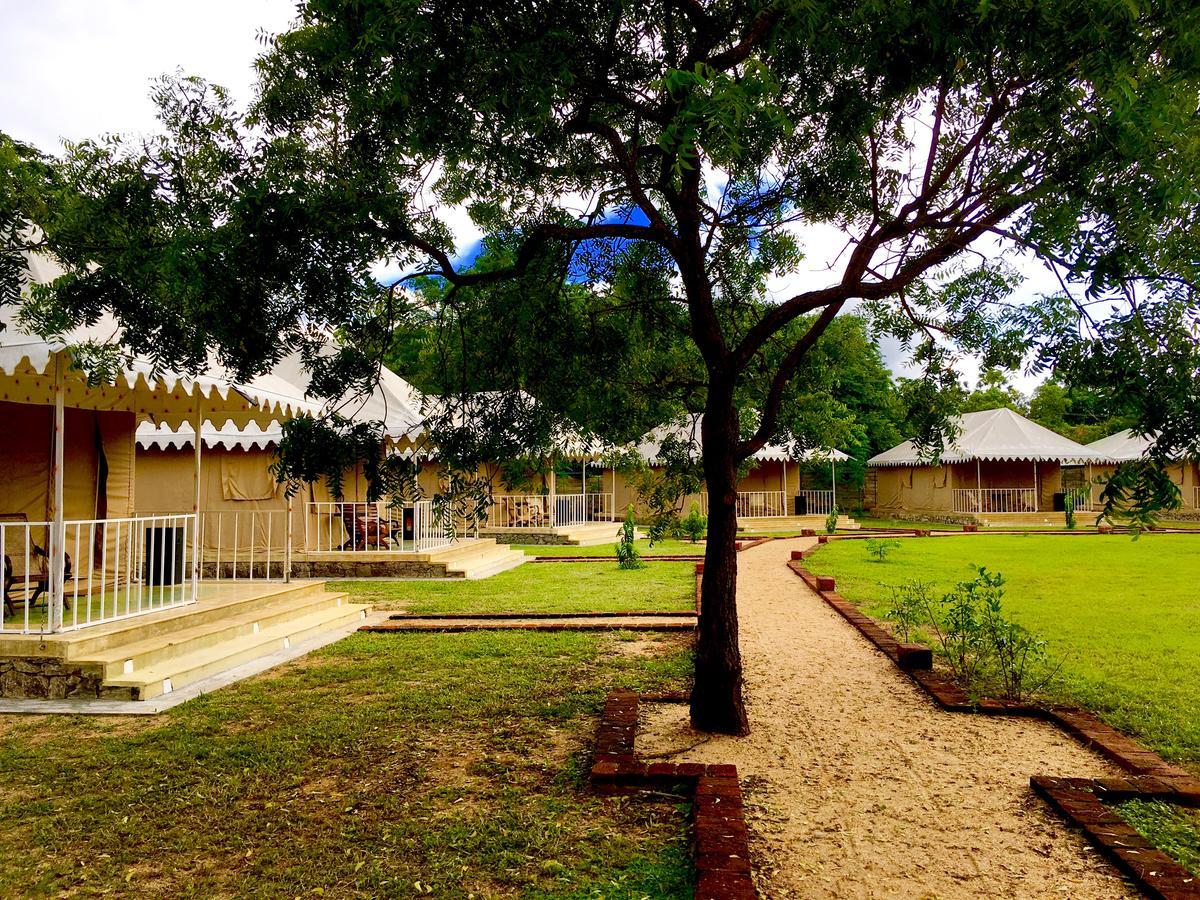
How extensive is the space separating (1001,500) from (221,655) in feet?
104

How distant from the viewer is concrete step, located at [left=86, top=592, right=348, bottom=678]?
22.5 ft

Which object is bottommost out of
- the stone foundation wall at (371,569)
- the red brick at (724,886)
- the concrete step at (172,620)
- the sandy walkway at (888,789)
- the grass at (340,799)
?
the sandy walkway at (888,789)

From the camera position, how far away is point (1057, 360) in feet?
13.1

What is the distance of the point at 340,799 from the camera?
4508 mm

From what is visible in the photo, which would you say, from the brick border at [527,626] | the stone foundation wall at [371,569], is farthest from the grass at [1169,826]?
the stone foundation wall at [371,569]

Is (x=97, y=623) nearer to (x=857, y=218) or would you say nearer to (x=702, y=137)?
(x=702, y=137)

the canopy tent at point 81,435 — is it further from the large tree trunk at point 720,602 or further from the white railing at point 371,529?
the large tree trunk at point 720,602

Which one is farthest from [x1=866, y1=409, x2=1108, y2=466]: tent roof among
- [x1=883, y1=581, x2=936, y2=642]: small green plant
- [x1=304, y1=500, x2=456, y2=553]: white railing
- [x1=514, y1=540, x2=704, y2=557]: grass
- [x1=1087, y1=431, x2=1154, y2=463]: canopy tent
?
[x1=883, y1=581, x2=936, y2=642]: small green plant

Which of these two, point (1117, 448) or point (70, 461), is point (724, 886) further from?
point (1117, 448)

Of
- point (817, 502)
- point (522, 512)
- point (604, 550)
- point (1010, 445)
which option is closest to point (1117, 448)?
point (1010, 445)

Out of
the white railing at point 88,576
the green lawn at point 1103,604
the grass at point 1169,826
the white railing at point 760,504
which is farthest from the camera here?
the white railing at point 760,504

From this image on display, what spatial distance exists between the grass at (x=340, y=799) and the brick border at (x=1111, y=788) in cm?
205

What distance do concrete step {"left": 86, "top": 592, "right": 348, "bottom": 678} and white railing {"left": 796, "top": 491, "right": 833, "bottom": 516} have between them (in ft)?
89.4

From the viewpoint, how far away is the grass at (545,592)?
1119 centimetres
